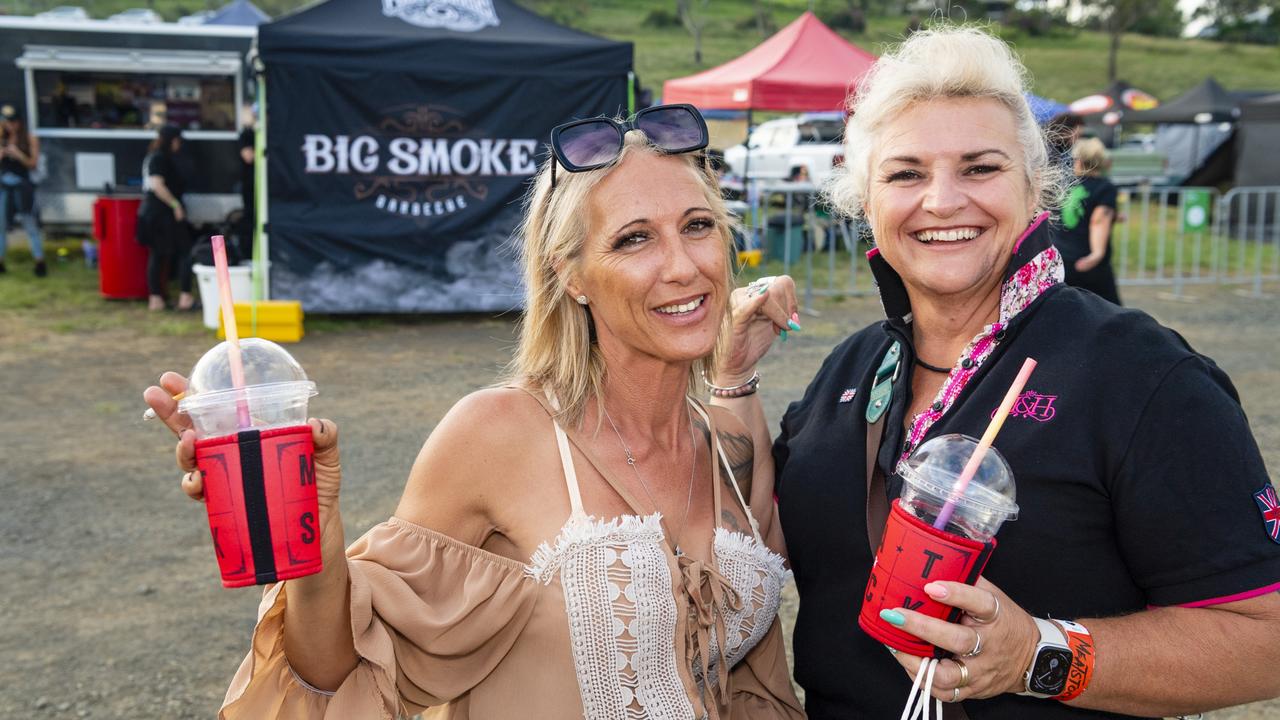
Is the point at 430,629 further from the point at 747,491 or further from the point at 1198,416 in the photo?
the point at 1198,416

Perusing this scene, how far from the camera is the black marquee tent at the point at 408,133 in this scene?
11070 mm

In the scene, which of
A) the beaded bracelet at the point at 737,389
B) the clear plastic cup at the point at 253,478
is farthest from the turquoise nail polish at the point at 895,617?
the beaded bracelet at the point at 737,389

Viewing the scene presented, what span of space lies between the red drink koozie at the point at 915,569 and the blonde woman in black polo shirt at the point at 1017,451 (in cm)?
3

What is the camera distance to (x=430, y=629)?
A: 213 centimetres

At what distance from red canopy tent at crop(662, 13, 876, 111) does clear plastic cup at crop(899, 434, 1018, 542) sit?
502 inches

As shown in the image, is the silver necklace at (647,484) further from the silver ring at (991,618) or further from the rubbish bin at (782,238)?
the rubbish bin at (782,238)

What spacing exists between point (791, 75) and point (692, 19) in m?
48.2

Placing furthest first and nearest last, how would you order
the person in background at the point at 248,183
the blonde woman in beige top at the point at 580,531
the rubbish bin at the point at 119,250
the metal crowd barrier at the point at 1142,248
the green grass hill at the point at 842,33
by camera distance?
the green grass hill at the point at 842,33, the metal crowd barrier at the point at 1142,248, the rubbish bin at the point at 119,250, the person in background at the point at 248,183, the blonde woman in beige top at the point at 580,531

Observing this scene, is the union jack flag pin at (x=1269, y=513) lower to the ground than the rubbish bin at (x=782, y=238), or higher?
higher

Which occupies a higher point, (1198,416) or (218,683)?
(1198,416)

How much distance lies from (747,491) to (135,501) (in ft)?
16.7

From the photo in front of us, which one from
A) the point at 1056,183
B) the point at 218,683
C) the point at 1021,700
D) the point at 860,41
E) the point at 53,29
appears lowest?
the point at 218,683

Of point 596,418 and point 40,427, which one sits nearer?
point 596,418

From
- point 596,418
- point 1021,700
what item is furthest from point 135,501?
point 1021,700
